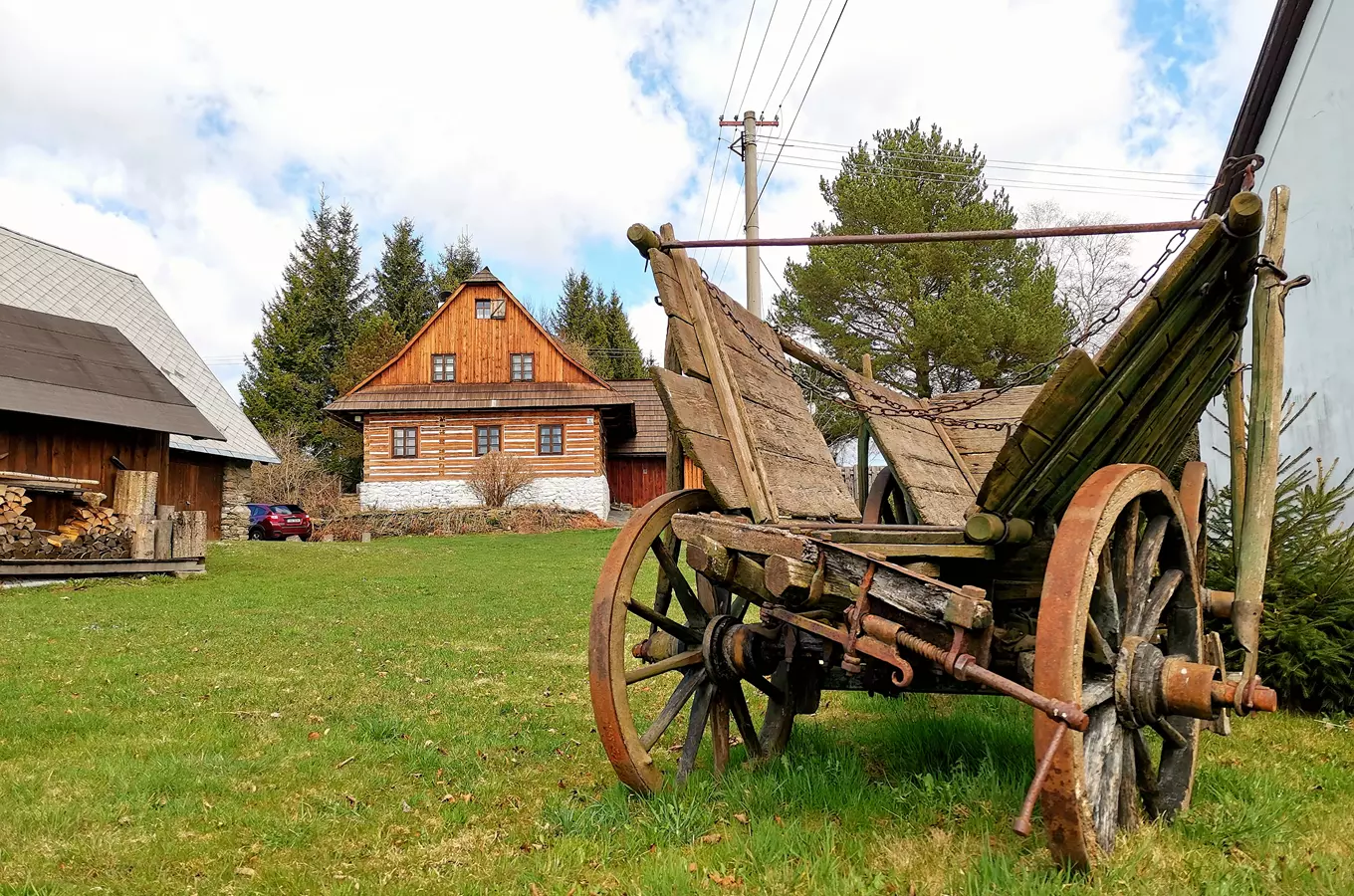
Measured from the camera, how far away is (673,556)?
12.9 ft

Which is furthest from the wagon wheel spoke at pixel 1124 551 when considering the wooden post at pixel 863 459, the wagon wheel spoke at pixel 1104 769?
the wooden post at pixel 863 459

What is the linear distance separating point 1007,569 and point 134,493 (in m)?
14.5

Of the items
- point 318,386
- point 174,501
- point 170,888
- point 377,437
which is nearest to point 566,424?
point 377,437

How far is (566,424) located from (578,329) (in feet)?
63.9

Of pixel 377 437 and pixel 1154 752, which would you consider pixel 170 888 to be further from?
pixel 377 437

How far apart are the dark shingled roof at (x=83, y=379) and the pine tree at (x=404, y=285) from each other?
26.5 metres

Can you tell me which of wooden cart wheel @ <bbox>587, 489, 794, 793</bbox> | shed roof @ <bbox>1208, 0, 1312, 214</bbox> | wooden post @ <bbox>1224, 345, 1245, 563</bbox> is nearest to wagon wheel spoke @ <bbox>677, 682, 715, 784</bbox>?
wooden cart wheel @ <bbox>587, 489, 794, 793</bbox>

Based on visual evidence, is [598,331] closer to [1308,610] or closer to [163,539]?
[163,539]

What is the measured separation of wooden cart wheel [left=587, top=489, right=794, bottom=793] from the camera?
3188 mm

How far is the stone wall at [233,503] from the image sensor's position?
2200 centimetres

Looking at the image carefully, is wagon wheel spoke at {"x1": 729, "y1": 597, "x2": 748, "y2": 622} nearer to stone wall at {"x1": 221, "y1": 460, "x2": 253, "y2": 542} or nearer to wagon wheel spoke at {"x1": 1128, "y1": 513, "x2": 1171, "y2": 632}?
wagon wheel spoke at {"x1": 1128, "y1": 513, "x2": 1171, "y2": 632}

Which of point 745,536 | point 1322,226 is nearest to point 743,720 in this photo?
point 745,536

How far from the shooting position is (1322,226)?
822 centimetres

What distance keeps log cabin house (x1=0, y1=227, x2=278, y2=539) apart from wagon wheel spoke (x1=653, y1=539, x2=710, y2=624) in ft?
55.7
